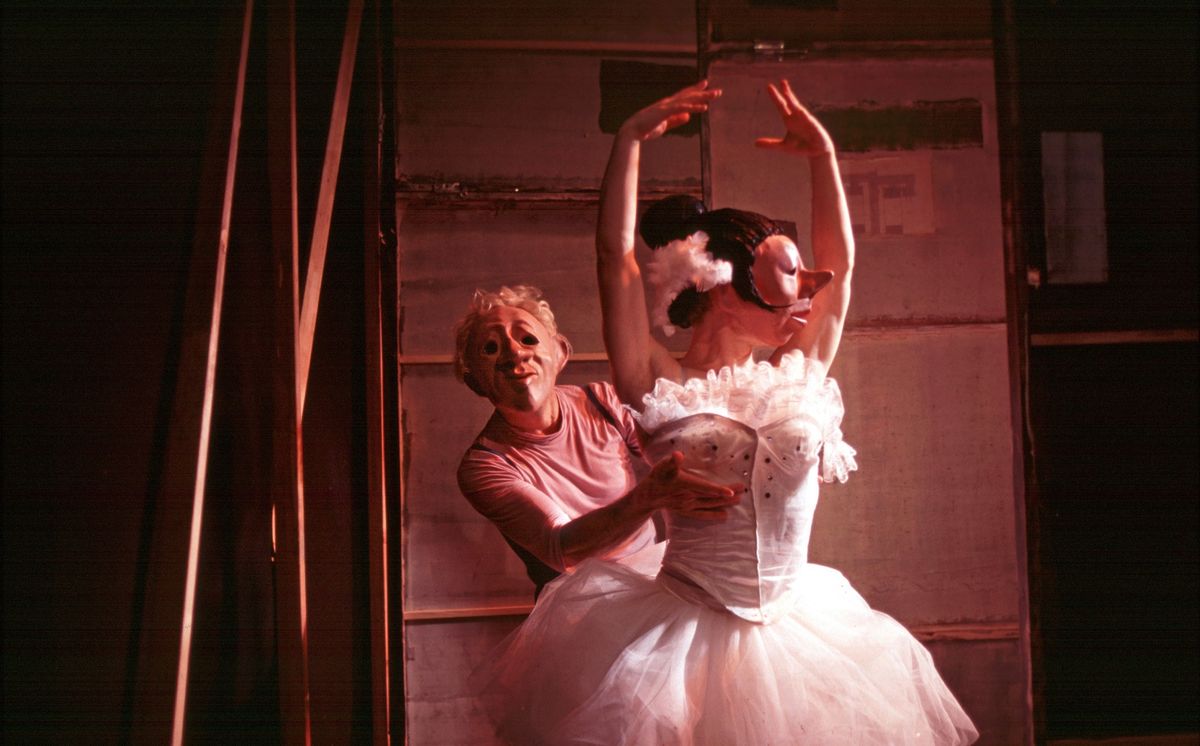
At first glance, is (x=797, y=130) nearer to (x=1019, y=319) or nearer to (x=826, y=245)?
(x=826, y=245)

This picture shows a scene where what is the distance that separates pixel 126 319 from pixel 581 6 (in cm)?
126

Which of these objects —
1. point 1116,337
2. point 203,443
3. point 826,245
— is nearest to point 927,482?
point 1116,337

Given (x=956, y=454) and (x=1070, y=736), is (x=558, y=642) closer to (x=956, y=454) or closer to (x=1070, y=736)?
(x=956, y=454)

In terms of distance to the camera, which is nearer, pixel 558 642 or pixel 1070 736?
pixel 558 642

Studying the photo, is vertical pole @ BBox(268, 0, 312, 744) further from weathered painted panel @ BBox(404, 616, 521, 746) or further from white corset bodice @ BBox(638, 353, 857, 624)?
white corset bodice @ BBox(638, 353, 857, 624)

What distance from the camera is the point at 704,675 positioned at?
145cm

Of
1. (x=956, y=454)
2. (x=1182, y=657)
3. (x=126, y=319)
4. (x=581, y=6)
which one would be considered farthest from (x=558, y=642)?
(x=1182, y=657)

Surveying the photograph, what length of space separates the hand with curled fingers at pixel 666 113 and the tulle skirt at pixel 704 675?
2.06 feet

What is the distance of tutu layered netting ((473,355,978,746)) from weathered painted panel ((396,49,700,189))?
888mm

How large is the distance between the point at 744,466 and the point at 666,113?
511 millimetres

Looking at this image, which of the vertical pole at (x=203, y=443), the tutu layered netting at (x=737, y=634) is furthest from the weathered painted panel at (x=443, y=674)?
the vertical pole at (x=203, y=443)

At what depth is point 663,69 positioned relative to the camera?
232cm

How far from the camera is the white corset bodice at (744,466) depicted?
4.96 ft

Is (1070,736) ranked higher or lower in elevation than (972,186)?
lower
